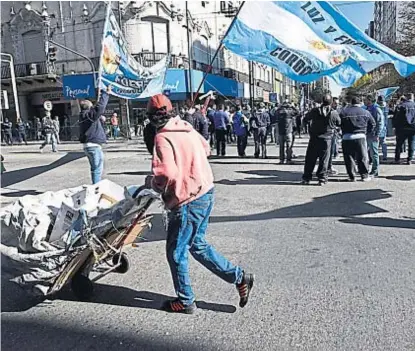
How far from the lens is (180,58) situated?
32594mm

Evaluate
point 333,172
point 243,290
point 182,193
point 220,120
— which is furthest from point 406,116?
point 182,193

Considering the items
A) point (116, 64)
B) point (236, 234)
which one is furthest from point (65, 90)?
point (236, 234)

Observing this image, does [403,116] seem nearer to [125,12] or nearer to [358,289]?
[358,289]

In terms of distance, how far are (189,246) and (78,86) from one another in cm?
2894

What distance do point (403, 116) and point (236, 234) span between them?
7185 mm

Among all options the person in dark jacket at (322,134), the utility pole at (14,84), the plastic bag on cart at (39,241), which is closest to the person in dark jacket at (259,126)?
the person in dark jacket at (322,134)

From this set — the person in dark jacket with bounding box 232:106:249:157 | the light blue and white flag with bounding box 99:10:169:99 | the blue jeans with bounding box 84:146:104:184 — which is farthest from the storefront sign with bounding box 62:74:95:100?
the blue jeans with bounding box 84:146:104:184

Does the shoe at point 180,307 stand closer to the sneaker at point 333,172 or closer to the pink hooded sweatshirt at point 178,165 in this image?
the pink hooded sweatshirt at point 178,165

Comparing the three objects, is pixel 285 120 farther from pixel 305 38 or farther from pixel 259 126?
pixel 305 38

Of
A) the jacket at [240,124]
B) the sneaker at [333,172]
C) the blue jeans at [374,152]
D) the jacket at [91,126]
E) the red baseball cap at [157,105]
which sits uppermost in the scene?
the red baseball cap at [157,105]

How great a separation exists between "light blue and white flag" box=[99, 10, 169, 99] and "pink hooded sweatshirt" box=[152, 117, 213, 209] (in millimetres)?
5156

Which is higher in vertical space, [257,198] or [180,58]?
[180,58]

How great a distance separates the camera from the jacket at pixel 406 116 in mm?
11148

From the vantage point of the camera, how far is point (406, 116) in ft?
36.8
